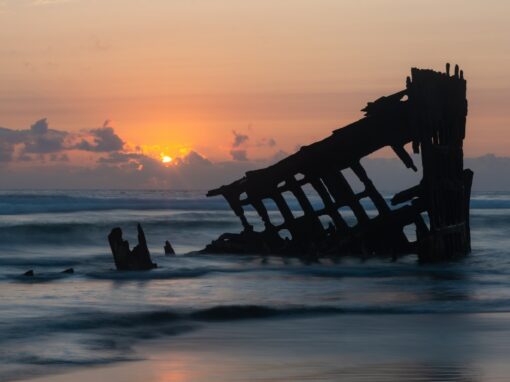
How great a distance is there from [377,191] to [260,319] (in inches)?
305

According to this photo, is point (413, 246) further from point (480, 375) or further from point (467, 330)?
point (480, 375)

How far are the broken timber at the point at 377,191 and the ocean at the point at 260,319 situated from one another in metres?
0.47

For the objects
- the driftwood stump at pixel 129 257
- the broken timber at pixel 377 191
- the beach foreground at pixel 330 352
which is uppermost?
the broken timber at pixel 377 191

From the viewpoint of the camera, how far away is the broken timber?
1984 centimetres

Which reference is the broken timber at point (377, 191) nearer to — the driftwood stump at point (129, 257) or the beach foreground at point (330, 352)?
the driftwood stump at point (129, 257)

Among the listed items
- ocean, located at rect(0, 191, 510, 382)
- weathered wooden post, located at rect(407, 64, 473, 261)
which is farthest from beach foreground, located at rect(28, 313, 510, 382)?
weathered wooden post, located at rect(407, 64, 473, 261)

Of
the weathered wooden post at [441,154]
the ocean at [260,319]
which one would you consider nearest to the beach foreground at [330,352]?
the ocean at [260,319]

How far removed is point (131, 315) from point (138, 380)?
4.59 metres

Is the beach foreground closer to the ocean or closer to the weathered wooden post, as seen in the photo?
the ocean

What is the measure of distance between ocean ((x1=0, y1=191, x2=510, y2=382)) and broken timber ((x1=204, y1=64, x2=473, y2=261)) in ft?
1.53

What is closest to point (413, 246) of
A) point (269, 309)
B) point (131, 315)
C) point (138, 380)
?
point (269, 309)

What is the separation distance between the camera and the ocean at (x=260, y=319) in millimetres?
9812

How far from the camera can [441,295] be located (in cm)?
1616

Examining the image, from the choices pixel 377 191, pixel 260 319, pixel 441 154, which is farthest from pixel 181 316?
pixel 441 154
